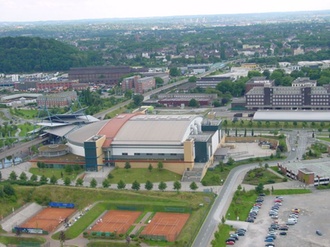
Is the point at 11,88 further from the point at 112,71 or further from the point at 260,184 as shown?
the point at 260,184

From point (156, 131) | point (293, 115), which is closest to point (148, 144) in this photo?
point (156, 131)

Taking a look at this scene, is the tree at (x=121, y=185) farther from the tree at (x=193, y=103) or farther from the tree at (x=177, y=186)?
the tree at (x=193, y=103)

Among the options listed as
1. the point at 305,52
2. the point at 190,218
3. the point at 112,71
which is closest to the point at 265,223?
the point at 190,218

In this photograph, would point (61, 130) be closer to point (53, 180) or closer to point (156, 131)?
point (156, 131)

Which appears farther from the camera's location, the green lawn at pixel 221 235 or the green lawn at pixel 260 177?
the green lawn at pixel 260 177

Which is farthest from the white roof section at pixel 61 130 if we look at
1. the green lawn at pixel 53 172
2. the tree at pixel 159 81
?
the tree at pixel 159 81
